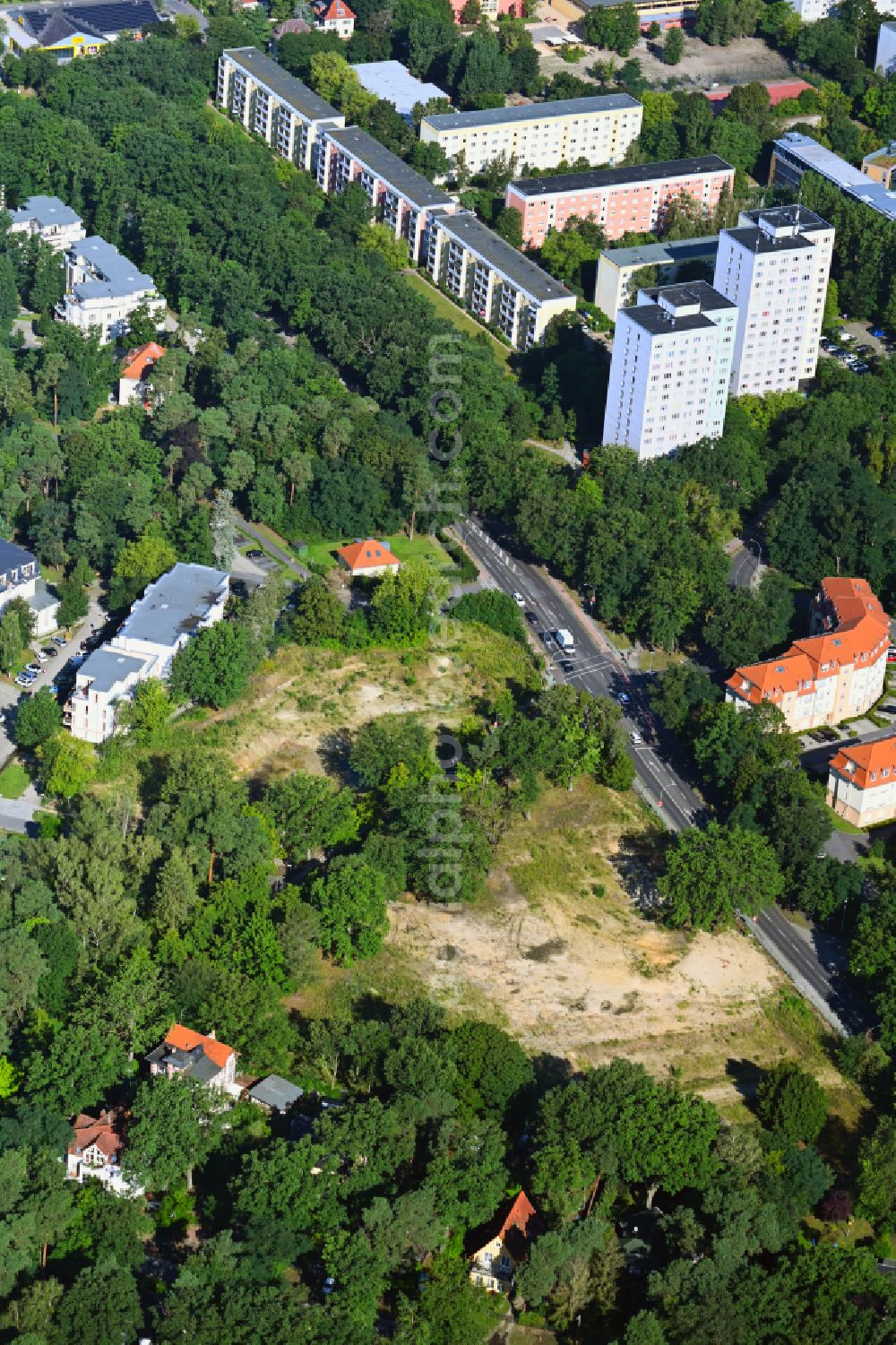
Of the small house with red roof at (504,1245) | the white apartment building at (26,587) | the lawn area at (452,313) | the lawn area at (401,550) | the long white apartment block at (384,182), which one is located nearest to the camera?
the small house with red roof at (504,1245)

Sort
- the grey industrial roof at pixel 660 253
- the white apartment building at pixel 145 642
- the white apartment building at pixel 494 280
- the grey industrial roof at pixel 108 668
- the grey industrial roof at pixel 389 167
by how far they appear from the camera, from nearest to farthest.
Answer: the white apartment building at pixel 145 642, the grey industrial roof at pixel 108 668, the white apartment building at pixel 494 280, the grey industrial roof at pixel 660 253, the grey industrial roof at pixel 389 167

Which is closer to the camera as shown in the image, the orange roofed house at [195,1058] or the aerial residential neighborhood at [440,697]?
the aerial residential neighborhood at [440,697]

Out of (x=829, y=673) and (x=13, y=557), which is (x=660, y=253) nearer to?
(x=829, y=673)

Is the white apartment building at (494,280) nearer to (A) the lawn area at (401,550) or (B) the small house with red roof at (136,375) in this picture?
(A) the lawn area at (401,550)

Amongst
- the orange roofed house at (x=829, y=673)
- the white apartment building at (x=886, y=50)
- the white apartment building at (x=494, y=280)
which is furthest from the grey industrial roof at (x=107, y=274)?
the white apartment building at (x=886, y=50)

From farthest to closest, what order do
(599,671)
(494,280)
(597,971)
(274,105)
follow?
1. (274,105)
2. (494,280)
3. (599,671)
4. (597,971)

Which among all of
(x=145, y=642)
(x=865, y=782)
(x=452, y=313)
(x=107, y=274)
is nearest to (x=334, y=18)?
(x=452, y=313)

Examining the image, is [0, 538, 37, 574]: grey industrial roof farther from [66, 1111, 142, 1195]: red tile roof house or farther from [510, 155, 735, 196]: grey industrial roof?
[510, 155, 735, 196]: grey industrial roof

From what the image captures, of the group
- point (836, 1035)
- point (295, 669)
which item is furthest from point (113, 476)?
point (836, 1035)
